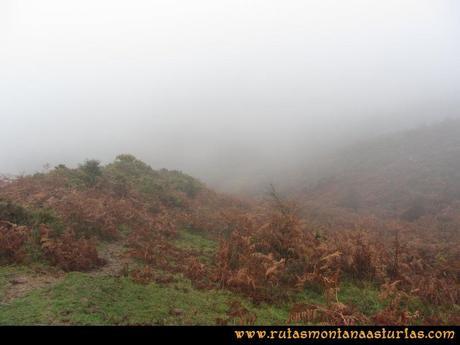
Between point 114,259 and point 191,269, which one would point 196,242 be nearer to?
point 191,269

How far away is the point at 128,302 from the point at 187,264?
133 inches

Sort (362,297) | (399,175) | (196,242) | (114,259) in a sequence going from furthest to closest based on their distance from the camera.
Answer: (399,175)
(196,242)
(114,259)
(362,297)


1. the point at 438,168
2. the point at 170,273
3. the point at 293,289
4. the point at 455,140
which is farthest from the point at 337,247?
the point at 455,140

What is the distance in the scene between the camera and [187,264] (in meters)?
12.1

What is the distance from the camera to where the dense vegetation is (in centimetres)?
873

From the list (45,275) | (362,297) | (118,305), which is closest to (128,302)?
(118,305)

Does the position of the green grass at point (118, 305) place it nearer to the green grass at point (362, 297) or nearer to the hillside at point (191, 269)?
the hillside at point (191, 269)

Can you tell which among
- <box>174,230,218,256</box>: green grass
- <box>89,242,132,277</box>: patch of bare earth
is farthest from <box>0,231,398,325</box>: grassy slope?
<box>174,230,218,256</box>: green grass

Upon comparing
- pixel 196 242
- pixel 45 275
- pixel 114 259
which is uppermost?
pixel 45 275

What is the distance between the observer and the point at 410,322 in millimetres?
8867

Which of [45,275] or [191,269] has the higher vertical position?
[45,275]

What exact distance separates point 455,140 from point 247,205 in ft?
104

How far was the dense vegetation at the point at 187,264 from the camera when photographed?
Answer: 873cm

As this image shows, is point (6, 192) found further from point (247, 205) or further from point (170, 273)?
point (247, 205)
